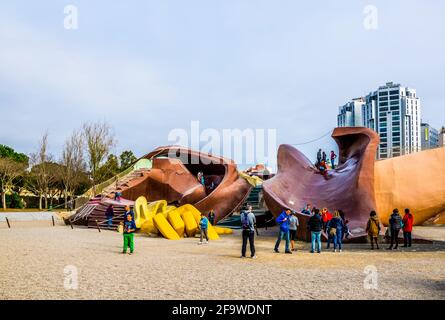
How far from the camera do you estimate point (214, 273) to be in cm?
862

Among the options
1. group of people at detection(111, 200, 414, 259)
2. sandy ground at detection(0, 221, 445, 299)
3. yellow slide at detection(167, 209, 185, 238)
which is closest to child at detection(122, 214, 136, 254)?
group of people at detection(111, 200, 414, 259)

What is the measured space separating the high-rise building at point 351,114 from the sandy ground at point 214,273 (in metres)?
83.9

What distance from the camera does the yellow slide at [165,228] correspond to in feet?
56.2

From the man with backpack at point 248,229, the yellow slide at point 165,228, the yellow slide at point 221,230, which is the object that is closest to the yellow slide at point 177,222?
the yellow slide at point 165,228

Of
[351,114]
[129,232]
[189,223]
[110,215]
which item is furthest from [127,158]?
[351,114]

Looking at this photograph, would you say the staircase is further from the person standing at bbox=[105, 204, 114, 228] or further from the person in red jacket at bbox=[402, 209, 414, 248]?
the person in red jacket at bbox=[402, 209, 414, 248]

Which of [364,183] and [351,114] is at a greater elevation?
[351,114]

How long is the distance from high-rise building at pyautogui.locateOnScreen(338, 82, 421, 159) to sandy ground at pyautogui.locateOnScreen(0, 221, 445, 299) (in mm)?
80123

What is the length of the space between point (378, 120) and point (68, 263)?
87.8m

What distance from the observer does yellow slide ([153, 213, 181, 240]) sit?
674 inches

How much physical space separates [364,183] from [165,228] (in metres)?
8.29

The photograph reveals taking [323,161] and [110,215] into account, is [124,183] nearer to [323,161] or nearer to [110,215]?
[110,215]
